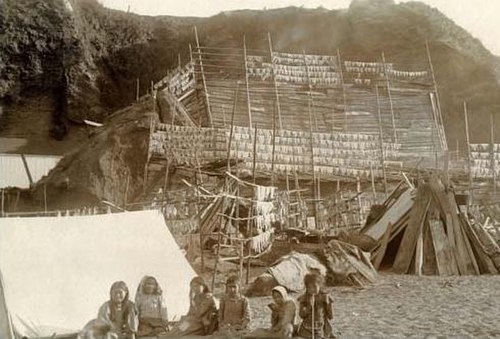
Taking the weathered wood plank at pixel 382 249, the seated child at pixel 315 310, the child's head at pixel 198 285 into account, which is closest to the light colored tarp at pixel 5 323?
the child's head at pixel 198 285

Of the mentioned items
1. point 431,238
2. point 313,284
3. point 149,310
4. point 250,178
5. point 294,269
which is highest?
point 250,178

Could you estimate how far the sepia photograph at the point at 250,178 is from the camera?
4.15 metres

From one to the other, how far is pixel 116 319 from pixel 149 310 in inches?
10.0

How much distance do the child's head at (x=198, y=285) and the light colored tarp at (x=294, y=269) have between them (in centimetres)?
156

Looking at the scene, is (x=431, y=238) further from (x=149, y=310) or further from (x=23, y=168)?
(x=23, y=168)

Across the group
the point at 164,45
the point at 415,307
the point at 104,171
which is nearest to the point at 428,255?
the point at 415,307

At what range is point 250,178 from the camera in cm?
886

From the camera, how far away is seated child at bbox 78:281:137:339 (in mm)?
3764

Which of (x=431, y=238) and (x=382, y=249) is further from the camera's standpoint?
(x=382, y=249)

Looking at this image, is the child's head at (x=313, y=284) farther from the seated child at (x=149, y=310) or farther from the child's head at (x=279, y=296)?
the seated child at (x=149, y=310)

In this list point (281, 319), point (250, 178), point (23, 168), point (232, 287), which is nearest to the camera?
point (281, 319)

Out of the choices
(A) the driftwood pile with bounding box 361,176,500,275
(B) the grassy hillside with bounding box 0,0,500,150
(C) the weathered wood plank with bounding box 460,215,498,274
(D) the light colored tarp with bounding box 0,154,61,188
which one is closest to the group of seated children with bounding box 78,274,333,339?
(A) the driftwood pile with bounding box 361,176,500,275

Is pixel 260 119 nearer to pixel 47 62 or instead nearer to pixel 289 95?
pixel 289 95

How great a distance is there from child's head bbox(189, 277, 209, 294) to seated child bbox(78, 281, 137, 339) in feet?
1.39
